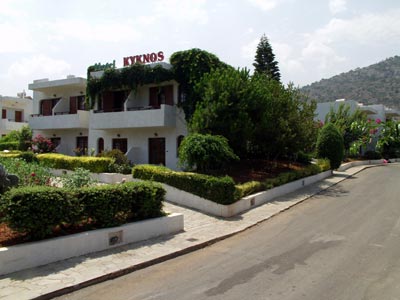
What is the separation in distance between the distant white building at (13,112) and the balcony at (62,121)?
13232mm

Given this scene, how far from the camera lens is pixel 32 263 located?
6.84m

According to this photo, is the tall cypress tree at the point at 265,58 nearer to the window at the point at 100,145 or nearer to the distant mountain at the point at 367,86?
the window at the point at 100,145

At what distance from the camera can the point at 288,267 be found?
287 inches

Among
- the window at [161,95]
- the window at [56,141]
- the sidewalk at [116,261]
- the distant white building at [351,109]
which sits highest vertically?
the distant white building at [351,109]

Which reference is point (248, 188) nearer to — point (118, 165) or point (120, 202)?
point (120, 202)

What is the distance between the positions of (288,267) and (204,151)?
312 inches

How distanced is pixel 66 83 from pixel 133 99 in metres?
6.11

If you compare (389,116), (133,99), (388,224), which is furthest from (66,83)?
(389,116)

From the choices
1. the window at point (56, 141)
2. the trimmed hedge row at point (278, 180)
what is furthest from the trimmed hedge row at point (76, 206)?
the window at point (56, 141)

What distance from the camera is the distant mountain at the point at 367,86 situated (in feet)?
289

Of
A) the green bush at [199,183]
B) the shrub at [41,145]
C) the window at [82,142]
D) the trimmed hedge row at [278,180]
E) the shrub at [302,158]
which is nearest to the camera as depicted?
the green bush at [199,183]

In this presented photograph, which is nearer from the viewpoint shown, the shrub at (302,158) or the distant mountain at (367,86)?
the shrub at (302,158)

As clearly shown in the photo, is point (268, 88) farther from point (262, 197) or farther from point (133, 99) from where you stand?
point (133, 99)

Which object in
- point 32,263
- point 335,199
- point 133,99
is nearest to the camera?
point 32,263
